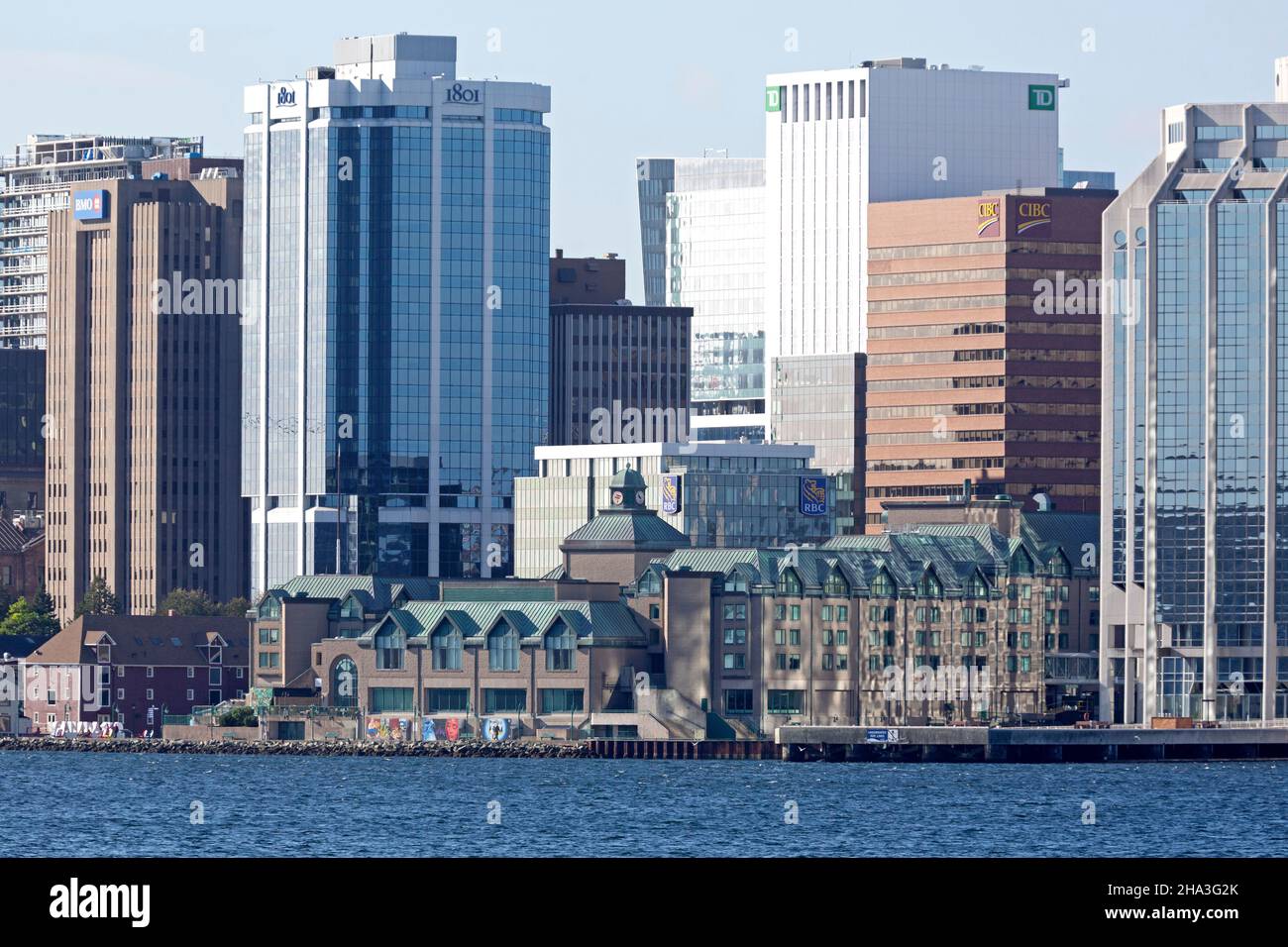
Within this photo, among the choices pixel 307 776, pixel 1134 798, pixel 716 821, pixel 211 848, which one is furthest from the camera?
pixel 307 776

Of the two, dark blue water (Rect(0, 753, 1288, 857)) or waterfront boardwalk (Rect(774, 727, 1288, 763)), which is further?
waterfront boardwalk (Rect(774, 727, 1288, 763))

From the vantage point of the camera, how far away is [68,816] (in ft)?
430

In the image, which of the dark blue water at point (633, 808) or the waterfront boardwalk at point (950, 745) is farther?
the waterfront boardwalk at point (950, 745)

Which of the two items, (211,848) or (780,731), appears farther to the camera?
(780,731)

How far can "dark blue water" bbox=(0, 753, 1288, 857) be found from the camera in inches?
4405

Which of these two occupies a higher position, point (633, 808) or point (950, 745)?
point (633, 808)

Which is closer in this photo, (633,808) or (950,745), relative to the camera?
(633,808)

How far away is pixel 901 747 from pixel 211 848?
94942mm

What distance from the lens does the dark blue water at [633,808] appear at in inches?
4405

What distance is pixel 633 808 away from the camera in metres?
140
